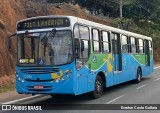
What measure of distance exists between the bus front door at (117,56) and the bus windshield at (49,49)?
438 cm

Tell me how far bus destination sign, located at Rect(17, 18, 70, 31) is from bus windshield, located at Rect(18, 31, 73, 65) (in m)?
0.26

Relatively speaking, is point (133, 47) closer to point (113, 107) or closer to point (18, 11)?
point (113, 107)

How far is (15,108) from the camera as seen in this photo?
11.6 metres

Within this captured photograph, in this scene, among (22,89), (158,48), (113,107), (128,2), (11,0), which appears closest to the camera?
(113,107)

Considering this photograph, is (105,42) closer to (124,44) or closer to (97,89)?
(97,89)

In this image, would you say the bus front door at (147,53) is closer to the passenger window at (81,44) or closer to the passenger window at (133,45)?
the passenger window at (133,45)

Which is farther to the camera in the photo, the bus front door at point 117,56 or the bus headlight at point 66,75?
the bus front door at point 117,56

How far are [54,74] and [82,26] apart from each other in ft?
6.93

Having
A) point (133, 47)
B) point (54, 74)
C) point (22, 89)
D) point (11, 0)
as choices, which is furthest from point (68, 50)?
point (11, 0)

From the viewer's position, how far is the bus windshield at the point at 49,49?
11477 mm

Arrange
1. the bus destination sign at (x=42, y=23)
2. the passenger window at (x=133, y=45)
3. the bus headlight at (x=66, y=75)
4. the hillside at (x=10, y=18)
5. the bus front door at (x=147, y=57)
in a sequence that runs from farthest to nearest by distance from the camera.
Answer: the bus front door at (x=147, y=57)
the hillside at (x=10, y=18)
the passenger window at (x=133, y=45)
the bus destination sign at (x=42, y=23)
the bus headlight at (x=66, y=75)

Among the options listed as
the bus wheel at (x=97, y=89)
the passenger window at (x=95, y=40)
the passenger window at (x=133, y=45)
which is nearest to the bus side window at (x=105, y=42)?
the passenger window at (x=95, y=40)

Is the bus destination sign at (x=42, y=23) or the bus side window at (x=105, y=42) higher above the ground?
the bus destination sign at (x=42, y=23)

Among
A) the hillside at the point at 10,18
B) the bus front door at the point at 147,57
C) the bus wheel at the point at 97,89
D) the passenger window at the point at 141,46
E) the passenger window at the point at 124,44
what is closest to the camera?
the bus wheel at the point at 97,89
